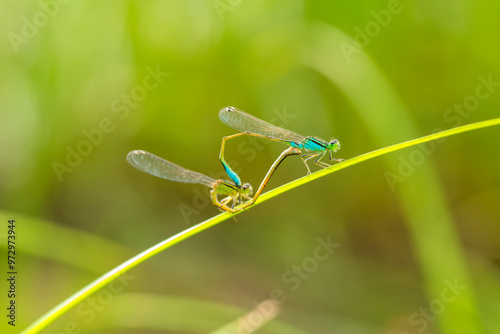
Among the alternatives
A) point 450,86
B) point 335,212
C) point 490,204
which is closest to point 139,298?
point 335,212

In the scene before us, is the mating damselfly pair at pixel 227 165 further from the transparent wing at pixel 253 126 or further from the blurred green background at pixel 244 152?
the blurred green background at pixel 244 152

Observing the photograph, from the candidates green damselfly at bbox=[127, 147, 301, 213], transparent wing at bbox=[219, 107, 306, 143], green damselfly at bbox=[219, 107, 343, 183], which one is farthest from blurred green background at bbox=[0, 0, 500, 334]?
green damselfly at bbox=[127, 147, 301, 213]

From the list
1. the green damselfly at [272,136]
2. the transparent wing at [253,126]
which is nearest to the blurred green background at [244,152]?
the green damselfly at [272,136]

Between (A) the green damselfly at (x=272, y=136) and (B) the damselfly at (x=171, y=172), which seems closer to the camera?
(B) the damselfly at (x=171, y=172)

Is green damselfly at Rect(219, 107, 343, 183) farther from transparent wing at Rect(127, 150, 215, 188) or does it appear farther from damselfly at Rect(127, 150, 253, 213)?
transparent wing at Rect(127, 150, 215, 188)

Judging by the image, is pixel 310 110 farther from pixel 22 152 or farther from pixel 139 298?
pixel 22 152

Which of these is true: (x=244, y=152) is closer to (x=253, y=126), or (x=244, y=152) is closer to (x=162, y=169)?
(x=253, y=126)
